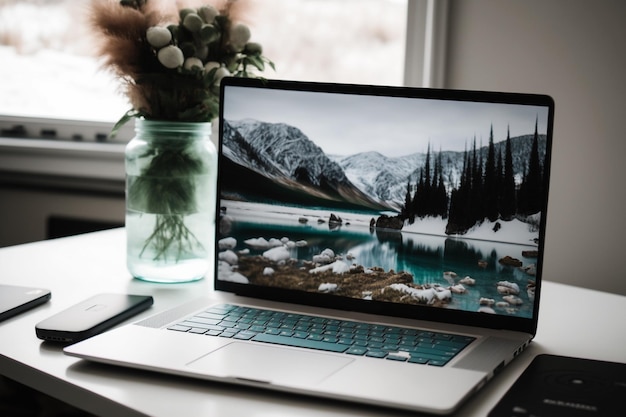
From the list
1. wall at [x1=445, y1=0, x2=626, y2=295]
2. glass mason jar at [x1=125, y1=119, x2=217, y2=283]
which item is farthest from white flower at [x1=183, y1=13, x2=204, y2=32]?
wall at [x1=445, y1=0, x2=626, y2=295]

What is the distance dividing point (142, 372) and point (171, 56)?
1.53ft

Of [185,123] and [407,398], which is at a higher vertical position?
[185,123]

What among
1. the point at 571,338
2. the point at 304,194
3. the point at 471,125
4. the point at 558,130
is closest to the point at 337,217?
the point at 304,194

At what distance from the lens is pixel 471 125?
2.74 feet

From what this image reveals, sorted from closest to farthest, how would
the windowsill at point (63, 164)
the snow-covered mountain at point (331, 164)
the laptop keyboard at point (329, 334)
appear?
the laptop keyboard at point (329, 334), the snow-covered mountain at point (331, 164), the windowsill at point (63, 164)

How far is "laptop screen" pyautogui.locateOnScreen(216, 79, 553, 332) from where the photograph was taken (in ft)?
2.70

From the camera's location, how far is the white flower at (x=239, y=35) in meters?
1.04

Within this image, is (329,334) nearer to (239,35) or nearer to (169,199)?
(169,199)

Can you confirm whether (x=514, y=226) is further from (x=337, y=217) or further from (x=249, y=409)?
(x=249, y=409)

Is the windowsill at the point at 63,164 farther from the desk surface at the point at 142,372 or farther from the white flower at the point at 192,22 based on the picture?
the white flower at the point at 192,22

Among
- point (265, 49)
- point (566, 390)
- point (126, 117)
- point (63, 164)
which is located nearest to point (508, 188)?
point (566, 390)

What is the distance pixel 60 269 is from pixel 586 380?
2.49ft

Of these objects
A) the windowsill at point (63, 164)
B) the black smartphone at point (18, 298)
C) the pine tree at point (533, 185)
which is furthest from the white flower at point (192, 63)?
the windowsill at point (63, 164)

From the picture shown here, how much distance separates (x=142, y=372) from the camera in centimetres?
70
